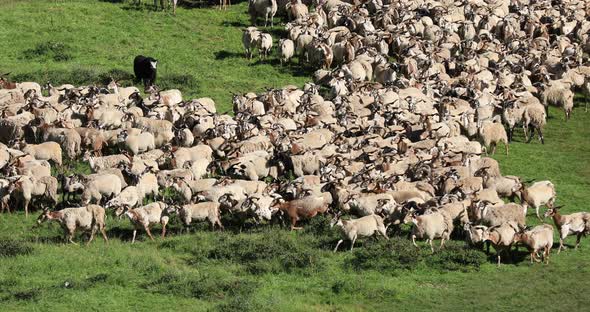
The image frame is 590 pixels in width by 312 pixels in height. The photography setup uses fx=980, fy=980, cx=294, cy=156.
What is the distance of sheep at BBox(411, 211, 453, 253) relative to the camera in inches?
883

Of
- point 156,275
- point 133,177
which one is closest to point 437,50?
point 133,177

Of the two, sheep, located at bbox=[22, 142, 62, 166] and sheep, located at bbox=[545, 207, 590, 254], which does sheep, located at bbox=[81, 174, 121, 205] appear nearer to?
sheep, located at bbox=[22, 142, 62, 166]

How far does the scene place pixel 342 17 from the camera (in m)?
40.8

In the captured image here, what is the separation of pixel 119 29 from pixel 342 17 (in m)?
9.39

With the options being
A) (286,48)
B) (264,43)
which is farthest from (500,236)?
(264,43)

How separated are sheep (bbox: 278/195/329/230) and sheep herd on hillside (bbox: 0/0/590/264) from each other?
0.12 feet

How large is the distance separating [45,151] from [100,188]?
11.1ft

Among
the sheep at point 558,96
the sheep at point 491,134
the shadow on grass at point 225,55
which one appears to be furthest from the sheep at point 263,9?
the sheep at point 491,134

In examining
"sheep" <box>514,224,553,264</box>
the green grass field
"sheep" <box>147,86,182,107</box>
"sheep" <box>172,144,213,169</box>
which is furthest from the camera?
"sheep" <box>147,86,182,107</box>

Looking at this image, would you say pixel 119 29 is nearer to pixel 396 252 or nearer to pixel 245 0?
pixel 245 0

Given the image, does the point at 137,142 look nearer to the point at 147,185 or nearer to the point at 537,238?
the point at 147,185

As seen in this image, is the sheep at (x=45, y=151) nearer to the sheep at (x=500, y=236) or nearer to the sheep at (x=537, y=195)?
the sheep at (x=500, y=236)

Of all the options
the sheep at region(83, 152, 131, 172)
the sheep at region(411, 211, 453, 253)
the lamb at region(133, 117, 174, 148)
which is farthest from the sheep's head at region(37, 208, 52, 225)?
the sheep at region(411, 211, 453, 253)

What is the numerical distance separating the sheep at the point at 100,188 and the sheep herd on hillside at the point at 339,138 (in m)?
0.03
